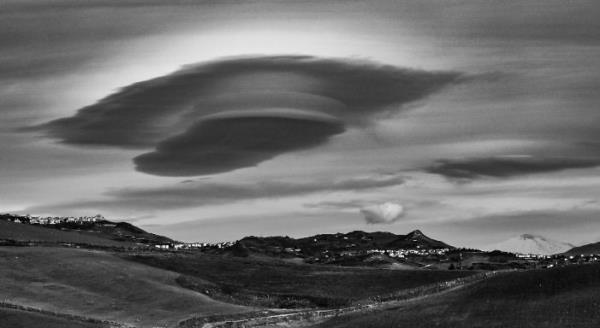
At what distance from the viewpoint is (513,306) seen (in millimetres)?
88375

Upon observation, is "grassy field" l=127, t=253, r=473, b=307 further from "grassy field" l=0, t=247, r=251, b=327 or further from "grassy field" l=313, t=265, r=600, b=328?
"grassy field" l=313, t=265, r=600, b=328

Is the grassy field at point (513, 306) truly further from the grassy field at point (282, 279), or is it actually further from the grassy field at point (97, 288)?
the grassy field at point (282, 279)

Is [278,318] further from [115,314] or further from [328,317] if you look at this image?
[115,314]

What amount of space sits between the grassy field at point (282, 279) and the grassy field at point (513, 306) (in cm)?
3616

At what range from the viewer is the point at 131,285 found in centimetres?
13262

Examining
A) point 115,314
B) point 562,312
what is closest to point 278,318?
point 115,314

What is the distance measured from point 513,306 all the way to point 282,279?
7944 cm

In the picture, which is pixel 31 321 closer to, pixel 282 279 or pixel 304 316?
pixel 304 316

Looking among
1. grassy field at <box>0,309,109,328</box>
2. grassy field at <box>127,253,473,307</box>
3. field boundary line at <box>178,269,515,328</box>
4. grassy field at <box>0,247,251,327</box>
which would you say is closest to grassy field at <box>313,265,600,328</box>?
field boundary line at <box>178,269,515,328</box>

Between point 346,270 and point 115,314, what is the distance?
60.8m

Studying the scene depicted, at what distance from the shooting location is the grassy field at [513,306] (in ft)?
266

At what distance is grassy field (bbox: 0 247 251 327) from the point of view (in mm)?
114562

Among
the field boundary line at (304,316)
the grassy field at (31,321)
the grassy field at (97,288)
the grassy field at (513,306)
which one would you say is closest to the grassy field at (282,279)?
the grassy field at (97,288)

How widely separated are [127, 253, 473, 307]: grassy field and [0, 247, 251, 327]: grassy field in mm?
9589
